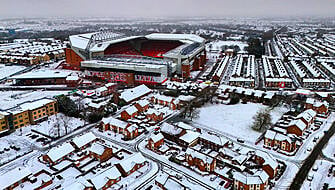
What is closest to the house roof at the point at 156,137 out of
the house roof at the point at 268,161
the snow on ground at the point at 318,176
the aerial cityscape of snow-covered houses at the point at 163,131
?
the aerial cityscape of snow-covered houses at the point at 163,131

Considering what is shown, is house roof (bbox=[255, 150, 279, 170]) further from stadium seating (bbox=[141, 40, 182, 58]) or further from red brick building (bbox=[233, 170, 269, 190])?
stadium seating (bbox=[141, 40, 182, 58])

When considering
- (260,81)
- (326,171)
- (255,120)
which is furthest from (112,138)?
(260,81)

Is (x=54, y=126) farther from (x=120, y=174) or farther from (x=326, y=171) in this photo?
(x=326, y=171)

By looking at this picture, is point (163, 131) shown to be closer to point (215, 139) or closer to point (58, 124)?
point (215, 139)

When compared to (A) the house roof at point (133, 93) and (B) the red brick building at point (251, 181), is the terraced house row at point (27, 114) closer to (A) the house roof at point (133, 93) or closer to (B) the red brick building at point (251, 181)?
(A) the house roof at point (133, 93)

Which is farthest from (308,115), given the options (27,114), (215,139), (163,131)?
(27,114)

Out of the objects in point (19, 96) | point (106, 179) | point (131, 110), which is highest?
point (19, 96)
